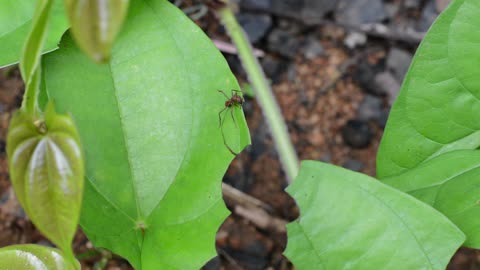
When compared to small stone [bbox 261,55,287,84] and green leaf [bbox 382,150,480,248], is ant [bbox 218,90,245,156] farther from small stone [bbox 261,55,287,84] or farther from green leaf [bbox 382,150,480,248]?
small stone [bbox 261,55,287,84]

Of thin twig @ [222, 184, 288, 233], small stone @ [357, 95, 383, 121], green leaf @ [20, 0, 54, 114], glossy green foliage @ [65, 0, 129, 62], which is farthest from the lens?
small stone @ [357, 95, 383, 121]

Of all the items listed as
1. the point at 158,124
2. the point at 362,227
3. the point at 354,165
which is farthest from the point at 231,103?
the point at 354,165

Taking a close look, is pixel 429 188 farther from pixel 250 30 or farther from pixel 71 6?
pixel 250 30

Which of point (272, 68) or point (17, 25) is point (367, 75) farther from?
point (17, 25)

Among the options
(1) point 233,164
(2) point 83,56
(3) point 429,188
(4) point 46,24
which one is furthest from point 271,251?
(4) point 46,24

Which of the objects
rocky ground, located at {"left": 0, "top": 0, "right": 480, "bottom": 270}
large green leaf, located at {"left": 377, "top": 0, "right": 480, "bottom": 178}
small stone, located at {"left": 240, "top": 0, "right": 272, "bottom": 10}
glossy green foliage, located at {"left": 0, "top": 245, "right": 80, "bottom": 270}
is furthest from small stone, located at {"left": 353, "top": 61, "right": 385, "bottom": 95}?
glossy green foliage, located at {"left": 0, "top": 245, "right": 80, "bottom": 270}

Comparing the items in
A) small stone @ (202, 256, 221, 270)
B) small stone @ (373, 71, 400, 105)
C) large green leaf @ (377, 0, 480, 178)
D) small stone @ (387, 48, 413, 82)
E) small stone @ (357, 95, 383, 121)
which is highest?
large green leaf @ (377, 0, 480, 178)
